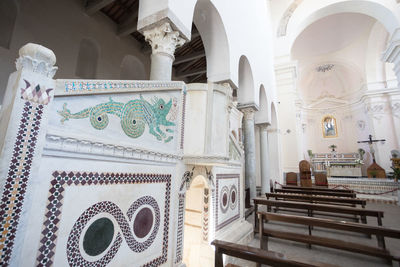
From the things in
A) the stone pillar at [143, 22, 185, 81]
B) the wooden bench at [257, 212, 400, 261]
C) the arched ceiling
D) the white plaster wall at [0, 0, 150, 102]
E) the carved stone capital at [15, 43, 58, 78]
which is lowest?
the wooden bench at [257, 212, 400, 261]

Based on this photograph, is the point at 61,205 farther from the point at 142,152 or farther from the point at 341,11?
the point at 341,11

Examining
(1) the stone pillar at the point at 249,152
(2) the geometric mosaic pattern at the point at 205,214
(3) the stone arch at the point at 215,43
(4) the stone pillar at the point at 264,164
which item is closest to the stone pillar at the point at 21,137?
(2) the geometric mosaic pattern at the point at 205,214

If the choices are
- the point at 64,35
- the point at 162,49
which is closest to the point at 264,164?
the point at 162,49

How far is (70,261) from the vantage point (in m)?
1.33

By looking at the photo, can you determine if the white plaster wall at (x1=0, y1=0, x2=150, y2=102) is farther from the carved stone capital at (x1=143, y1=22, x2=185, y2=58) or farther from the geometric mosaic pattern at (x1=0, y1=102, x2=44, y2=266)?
the geometric mosaic pattern at (x1=0, y1=102, x2=44, y2=266)

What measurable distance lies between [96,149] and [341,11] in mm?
14695

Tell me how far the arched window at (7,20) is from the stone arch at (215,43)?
4357 mm

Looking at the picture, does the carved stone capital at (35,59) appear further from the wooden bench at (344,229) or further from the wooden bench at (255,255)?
the wooden bench at (344,229)

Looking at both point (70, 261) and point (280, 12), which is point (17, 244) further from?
point (280, 12)

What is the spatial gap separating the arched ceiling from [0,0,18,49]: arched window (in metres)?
15.9

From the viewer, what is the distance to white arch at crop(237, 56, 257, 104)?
20.8 feet

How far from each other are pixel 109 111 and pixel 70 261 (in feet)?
3.60

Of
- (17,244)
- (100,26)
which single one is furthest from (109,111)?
(100,26)

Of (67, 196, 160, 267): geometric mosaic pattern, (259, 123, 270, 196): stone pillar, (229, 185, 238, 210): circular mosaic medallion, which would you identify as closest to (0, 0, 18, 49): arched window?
(67, 196, 160, 267): geometric mosaic pattern
